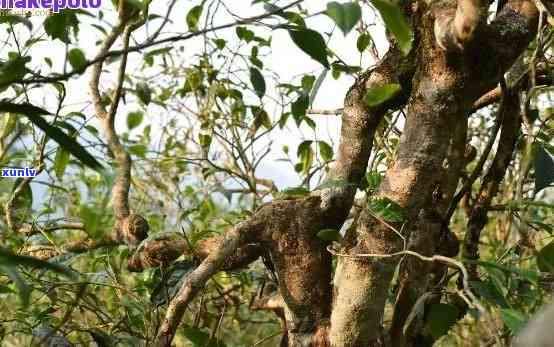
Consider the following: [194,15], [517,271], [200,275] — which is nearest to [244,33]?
[194,15]

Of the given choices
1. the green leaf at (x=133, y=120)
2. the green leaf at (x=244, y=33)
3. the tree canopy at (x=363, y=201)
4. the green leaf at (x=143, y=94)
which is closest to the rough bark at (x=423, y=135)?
the tree canopy at (x=363, y=201)

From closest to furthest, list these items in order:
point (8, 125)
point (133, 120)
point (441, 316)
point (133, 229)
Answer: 1. point (441, 316)
2. point (133, 229)
3. point (8, 125)
4. point (133, 120)

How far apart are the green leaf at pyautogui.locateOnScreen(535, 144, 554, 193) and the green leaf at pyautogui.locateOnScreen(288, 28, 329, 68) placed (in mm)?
357

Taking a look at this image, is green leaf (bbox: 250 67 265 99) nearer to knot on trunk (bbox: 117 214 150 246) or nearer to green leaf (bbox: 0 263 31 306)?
knot on trunk (bbox: 117 214 150 246)

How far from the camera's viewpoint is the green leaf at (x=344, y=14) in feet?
1.83

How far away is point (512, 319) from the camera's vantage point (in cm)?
65

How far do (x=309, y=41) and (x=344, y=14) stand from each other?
0.16m

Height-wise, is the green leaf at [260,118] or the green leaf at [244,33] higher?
the green leaf at [244,33]

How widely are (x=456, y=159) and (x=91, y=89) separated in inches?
26.4

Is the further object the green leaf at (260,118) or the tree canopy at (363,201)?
the green leaf at (260,118)

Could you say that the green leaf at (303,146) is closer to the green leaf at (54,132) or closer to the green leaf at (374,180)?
the green leaf at (374,180)

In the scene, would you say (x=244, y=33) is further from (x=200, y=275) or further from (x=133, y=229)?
(x=200, y=275)

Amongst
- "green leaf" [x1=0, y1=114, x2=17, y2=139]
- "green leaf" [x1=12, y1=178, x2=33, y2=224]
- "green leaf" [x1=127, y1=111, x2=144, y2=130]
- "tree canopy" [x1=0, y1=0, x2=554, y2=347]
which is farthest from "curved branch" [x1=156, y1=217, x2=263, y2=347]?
"green leaf" [x1=127, y1=111, x2=144, y2=130]

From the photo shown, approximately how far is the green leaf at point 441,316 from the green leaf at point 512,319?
0.17 metres
